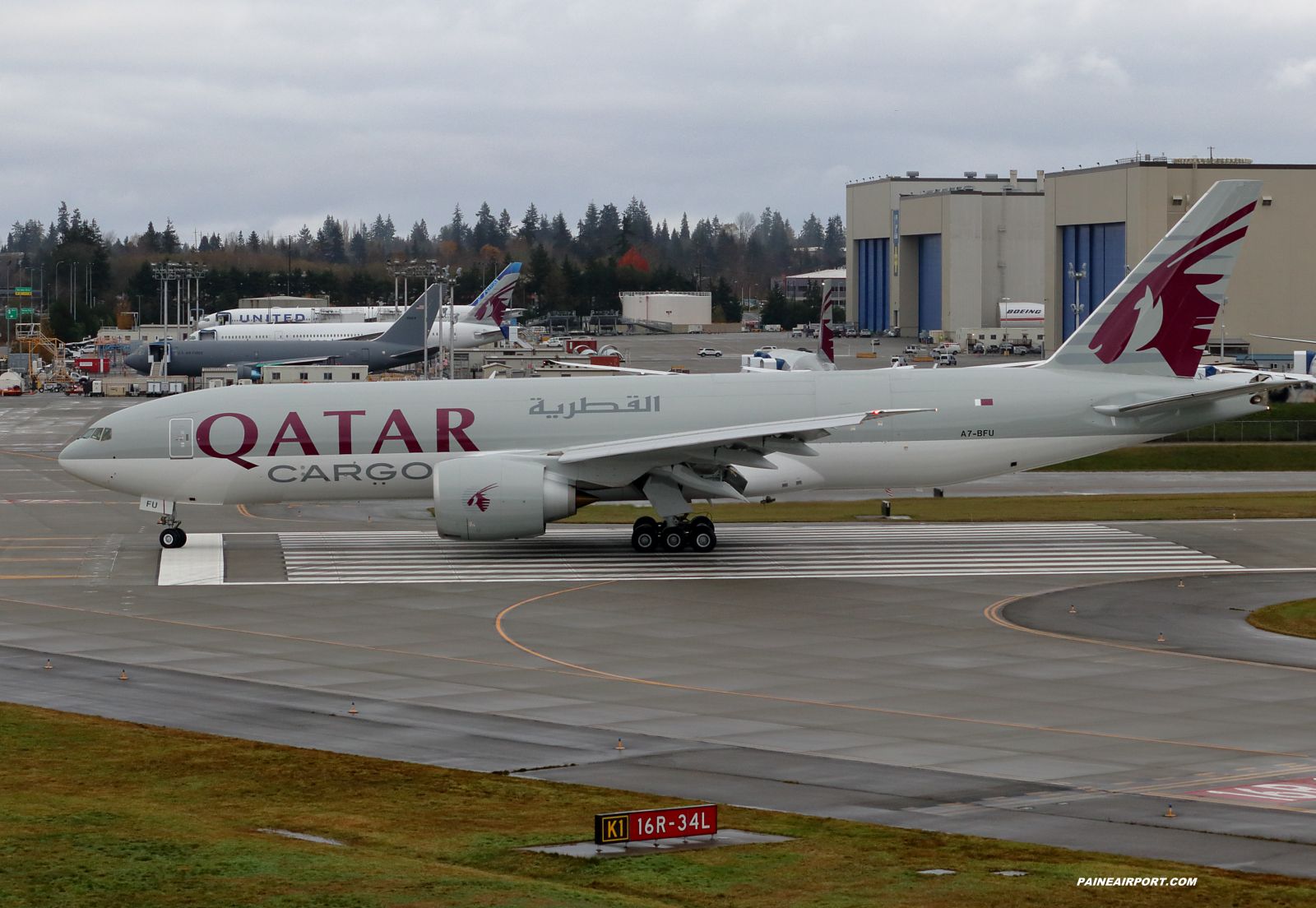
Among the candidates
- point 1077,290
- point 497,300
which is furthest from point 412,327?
point 1077,290

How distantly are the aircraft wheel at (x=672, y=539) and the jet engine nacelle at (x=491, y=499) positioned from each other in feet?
12.2

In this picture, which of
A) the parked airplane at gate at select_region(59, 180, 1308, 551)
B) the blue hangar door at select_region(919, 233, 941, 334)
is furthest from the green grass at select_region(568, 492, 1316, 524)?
the blue hangar door at select_region(919, 233, 941, 334)

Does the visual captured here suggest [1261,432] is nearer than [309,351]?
Yes

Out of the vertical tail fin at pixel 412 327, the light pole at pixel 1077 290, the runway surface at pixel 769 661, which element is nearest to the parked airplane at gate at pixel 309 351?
the vertical tail fin at pixel 412 327

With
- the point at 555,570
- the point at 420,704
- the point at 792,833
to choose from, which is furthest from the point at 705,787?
the point at 555,570

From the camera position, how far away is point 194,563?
40062 millimetres

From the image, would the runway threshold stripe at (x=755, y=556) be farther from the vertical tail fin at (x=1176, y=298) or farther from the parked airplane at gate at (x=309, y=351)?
the parked airplane at gate at (x=309, y=351)

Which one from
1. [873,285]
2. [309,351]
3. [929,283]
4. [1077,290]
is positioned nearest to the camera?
[309,351]

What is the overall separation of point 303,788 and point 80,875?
4640mm

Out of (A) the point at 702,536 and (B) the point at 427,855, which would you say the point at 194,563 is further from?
(B) the point at 427,855

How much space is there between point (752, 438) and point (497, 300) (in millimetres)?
95167

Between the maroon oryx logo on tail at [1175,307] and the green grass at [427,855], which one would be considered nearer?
the green grass at [427,855]

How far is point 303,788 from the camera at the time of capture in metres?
18.5

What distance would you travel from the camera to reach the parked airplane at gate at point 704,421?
41062 millimetres
